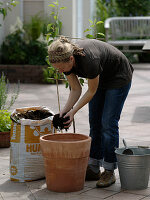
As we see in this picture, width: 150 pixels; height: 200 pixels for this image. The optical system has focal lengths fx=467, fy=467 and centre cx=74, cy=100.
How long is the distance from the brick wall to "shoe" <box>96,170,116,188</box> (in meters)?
7.11

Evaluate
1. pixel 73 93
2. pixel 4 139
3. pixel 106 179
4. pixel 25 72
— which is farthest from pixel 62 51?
pixel 25 72

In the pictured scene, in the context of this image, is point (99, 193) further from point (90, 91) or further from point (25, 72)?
point (25, 72)

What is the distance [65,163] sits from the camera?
379 cm

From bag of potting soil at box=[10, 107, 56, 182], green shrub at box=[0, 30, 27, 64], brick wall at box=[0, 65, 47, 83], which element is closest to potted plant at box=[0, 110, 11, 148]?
bag of potting soil at box=[10, 107, 56, 182]

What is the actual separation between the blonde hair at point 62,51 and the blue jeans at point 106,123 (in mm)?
523

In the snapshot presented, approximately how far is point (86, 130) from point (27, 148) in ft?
6.79

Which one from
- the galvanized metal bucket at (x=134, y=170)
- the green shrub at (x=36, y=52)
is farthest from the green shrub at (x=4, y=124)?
the green shrub at (x=36, y=52)

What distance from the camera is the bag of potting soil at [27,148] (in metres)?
4.18

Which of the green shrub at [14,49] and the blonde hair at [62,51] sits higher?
the blonde hair at [62,51]

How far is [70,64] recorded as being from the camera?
3670 mm

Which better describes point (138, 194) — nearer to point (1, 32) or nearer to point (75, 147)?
point (75, 147)

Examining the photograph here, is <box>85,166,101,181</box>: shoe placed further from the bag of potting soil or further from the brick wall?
the brick wall

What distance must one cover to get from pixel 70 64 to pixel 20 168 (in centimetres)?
115

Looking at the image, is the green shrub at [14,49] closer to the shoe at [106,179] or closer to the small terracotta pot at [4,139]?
the small terracotta pot at [4,139]
